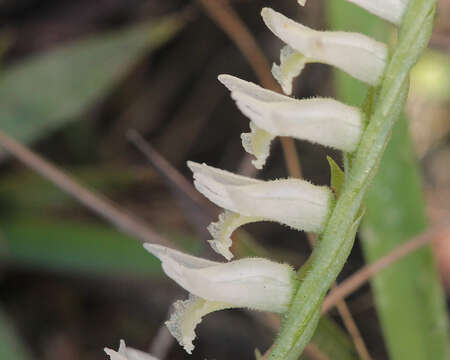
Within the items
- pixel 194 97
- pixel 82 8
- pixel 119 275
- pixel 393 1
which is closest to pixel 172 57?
pixel 194 97

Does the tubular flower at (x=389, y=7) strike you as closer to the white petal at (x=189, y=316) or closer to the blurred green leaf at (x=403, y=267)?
the white petal at (x=189, y=316)

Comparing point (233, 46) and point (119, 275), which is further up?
point (233, 46)

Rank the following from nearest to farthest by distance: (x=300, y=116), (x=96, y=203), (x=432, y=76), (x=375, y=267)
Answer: (x=300, y=116) → (x=375, y=267) → (x=96, y=203) → (x=432, y=76)

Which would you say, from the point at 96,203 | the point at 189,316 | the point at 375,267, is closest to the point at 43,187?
the point at 96,203

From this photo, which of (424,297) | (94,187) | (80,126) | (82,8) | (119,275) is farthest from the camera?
(82,8)

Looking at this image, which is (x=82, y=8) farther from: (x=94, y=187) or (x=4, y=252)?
(x=4, y=252)

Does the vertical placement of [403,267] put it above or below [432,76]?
below

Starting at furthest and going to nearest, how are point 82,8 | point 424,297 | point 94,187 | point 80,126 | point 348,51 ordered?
point 82,8 < point 80,126 < point 94,187 < point 424,297 < point 348,51

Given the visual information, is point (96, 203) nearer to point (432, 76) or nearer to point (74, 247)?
point (74, 247)
